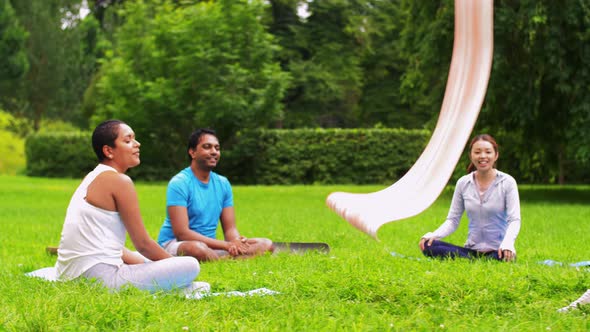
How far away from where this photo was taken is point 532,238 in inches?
359

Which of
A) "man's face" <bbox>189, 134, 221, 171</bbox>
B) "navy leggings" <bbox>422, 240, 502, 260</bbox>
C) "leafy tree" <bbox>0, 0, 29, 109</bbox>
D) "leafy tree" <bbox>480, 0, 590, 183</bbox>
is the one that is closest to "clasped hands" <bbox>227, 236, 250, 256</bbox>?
"man's face" <bbox>189, 134, 221, 171</bbox>

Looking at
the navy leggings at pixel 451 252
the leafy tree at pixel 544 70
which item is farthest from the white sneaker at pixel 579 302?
the leafy tree at pixel 544 70

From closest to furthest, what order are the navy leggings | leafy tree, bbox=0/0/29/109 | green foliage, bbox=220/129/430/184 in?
the navy leggings
green foliage, bbox=220/129/430/184
leafy tree, bbox=0/0/29/109

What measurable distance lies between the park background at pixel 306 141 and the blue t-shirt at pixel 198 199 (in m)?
0.68

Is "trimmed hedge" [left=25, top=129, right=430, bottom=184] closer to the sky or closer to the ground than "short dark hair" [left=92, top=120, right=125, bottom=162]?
closer to the ground

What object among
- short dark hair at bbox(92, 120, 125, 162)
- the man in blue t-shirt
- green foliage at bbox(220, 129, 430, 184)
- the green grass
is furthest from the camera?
green foliage at bbox(220, 129, 430, 184)

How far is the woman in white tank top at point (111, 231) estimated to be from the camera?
4.98 metres

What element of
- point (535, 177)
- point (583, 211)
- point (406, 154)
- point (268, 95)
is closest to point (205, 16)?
point (268, 95)

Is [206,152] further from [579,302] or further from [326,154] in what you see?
[326,154]

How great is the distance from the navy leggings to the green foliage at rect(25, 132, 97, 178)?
21.5 metres

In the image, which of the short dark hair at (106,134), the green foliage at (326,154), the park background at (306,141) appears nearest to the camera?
the park background at (306,141)

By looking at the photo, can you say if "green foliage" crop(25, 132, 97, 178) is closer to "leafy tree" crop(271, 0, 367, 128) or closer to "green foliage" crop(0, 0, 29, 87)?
"leafy tree" crop(271, 0, 367, 128)

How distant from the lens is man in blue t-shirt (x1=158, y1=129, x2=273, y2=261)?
6.97 meters

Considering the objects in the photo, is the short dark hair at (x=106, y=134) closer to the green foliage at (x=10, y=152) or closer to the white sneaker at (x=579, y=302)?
the white sneaker at (x=579, y=302)
